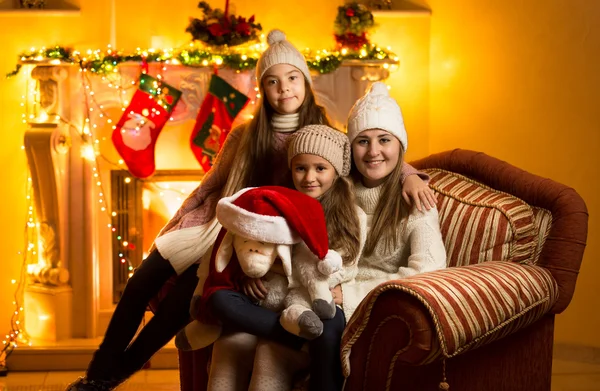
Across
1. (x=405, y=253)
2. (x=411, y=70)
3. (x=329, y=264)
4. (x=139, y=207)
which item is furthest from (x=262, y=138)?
(x=411, y=70)

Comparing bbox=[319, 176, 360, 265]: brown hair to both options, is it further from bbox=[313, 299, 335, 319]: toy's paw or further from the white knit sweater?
bbox=[313, 299, 335, 319]: toy's paw

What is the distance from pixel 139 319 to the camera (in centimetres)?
278

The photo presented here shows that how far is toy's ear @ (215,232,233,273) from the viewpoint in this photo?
91.6 inches

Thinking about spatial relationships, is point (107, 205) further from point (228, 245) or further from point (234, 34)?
point (228, 245)

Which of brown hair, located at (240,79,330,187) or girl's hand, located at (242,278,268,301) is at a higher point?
brown hair, located at (240,79,330,187)

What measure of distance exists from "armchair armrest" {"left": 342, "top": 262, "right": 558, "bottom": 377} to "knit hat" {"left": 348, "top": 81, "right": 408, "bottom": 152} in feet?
1.67

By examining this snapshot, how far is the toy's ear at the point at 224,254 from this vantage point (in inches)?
91.6

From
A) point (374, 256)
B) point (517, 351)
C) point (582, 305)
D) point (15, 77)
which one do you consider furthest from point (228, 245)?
point (15, 77)

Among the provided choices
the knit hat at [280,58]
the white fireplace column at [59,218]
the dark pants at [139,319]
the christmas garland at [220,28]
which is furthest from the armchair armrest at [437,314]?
the white fireplace column at [59,218]

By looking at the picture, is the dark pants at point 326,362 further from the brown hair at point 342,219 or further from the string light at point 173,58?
the string light at point 173,58

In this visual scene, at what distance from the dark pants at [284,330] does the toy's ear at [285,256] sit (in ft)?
0.40

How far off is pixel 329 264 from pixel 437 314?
1.04ft

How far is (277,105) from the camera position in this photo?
2.83 meters

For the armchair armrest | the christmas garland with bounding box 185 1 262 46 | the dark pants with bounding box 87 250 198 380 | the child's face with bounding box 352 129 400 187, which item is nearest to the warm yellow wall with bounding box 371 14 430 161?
the christmas garland with bounding box 185 1 262 46
